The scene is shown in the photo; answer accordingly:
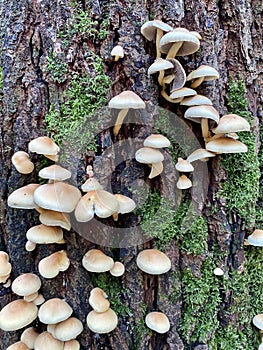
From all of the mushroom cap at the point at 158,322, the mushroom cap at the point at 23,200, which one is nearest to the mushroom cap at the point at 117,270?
the mushroom cap at the point at 158,322

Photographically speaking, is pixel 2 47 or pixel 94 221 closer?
pixel 94 221

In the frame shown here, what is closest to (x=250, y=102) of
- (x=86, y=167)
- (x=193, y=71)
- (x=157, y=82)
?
(x=193, y=71)

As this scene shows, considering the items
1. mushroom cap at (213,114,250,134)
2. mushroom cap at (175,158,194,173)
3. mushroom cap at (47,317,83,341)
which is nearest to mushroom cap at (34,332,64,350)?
mushroom cap at (47,317,83,341)

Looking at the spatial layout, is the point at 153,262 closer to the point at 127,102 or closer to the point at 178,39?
the point at 127,102

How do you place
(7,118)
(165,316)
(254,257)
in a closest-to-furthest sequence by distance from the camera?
1. (165,316)
2. (7,118)
3. (254,257)

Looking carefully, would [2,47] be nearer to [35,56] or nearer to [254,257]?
[35,56]

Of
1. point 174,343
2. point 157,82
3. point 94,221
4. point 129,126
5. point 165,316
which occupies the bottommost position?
point 174,343

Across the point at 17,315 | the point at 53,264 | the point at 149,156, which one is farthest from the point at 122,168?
the point at 17,315

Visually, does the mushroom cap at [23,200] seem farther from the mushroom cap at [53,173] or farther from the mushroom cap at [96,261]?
the mushroom cap at [96,261]
